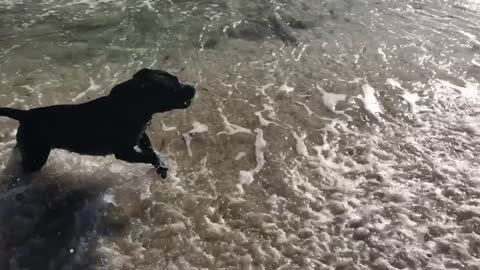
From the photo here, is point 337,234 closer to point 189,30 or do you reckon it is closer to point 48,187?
point 48,187

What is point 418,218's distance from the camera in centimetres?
420

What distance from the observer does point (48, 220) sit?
415 centimetres

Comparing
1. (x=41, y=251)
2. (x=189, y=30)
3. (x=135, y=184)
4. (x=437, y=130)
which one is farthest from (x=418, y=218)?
(x=189, y=30)

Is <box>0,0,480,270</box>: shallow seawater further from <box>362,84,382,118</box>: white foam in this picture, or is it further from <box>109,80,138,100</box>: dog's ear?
<box>109,80,138,100</box>: dog's ear

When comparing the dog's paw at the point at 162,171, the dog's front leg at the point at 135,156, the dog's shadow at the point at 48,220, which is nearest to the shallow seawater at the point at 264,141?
the dog's shadow at the point at 48,220

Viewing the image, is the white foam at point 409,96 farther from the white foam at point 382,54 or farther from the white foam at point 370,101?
the white foam at point 382,54

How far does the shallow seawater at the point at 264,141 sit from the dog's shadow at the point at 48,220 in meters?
0.01

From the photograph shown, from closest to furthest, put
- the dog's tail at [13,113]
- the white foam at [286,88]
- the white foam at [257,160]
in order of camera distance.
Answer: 1. the dog's tail at [13,113]
2. the white foam at [257,160]
3. the white foam at [286,88]

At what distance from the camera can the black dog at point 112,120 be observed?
425 centimetres

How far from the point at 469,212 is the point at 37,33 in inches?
262

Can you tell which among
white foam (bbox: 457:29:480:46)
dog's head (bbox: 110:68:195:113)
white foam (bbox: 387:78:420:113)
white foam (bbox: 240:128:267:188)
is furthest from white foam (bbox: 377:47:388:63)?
dog's head (bbox: 110:68:195:113)

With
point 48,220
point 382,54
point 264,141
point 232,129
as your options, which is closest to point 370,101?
point 382,54

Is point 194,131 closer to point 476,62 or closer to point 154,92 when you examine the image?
point 154,92

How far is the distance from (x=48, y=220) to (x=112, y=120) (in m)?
1.03
